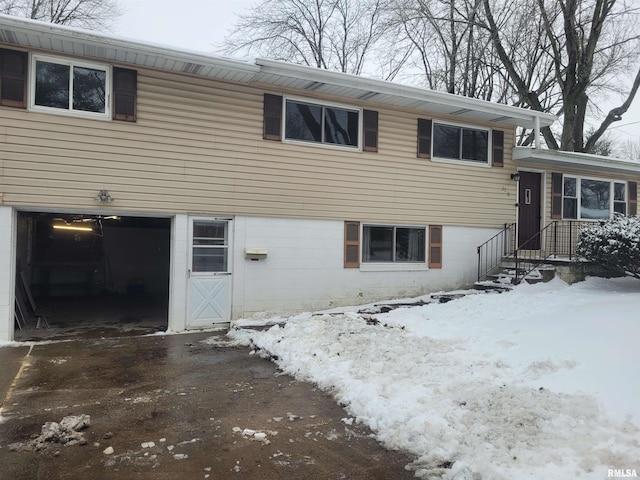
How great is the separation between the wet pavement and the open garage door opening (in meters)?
4.07

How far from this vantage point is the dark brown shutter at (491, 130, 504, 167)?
11.5 metres

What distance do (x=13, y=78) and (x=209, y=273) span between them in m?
4.49

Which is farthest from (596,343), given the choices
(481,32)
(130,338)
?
(481,32)

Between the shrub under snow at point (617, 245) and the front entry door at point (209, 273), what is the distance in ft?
24.4

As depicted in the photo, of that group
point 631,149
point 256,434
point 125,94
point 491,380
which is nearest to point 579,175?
point 491,380

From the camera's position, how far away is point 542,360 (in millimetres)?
4906

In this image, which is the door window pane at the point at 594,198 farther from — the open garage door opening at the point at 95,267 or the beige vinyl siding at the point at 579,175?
the open garage door opening at the point at 95,267

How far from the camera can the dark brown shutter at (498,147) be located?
11.5 m

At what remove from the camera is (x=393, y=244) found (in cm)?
1045

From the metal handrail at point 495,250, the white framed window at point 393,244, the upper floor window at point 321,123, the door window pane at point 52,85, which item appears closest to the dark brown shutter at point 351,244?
the white framed window at point 393,244

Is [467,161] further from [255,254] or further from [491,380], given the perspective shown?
[491,380]

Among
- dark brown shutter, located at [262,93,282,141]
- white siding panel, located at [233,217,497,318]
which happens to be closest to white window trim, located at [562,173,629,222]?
white siding panel, located at [233,217,497,318]

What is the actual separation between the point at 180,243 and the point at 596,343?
6682mm

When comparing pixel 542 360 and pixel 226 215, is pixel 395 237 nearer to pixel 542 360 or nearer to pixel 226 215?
pixel 226 215
